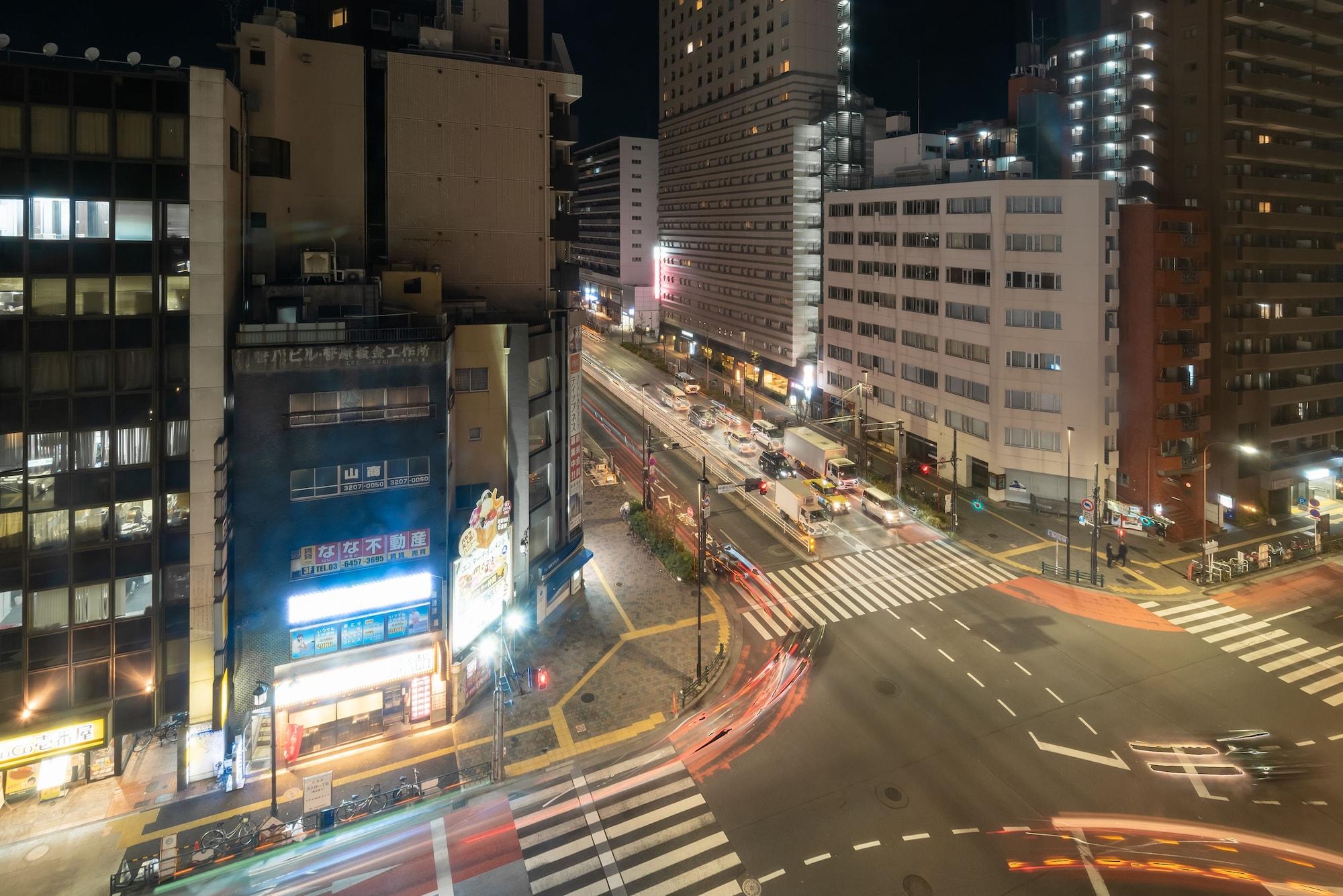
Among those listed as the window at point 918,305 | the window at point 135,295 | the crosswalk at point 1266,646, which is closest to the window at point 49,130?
the window at point 135,295

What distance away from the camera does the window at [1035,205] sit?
49.6 metres

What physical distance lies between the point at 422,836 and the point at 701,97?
101362 mm

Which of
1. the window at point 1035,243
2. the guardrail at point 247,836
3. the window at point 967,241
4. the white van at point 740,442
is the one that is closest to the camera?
the guardrail at point 247,836

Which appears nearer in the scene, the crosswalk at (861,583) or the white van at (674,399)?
the crosswalk at (861,583)

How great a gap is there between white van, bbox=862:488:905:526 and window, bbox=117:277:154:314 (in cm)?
4428

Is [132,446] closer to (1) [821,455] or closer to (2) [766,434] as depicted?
(1) [821,455]

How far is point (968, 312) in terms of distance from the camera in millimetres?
55094

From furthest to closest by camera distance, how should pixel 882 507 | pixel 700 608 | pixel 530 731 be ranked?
pixel 882 507
pixel 700 608
pixel 530 731

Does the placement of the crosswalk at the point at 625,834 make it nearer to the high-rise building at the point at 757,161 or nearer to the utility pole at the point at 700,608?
the utility pole at the point at 700,608

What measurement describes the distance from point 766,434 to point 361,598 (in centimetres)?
5058

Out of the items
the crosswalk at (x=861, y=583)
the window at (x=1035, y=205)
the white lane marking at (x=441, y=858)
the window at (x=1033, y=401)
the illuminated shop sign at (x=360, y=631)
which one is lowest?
the white lane marking at (x=441, y=858)

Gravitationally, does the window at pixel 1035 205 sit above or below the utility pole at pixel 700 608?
above

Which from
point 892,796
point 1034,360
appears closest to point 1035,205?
point 1034,360

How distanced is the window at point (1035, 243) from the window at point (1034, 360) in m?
7.61
